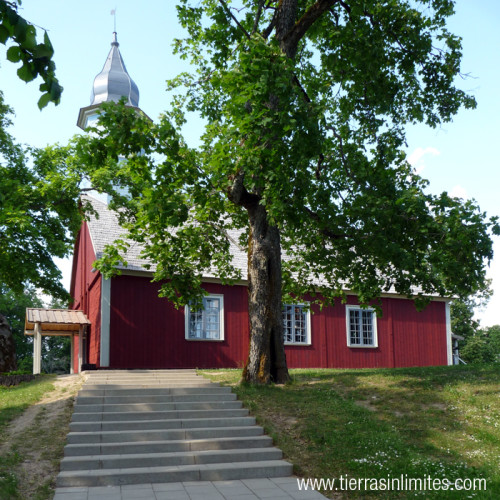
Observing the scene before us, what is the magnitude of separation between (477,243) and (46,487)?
29.7 feet

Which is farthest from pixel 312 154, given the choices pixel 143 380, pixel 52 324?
pixel 52 324

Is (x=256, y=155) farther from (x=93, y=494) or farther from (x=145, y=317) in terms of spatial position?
(x=145, y=317)

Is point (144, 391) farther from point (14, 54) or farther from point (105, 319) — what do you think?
point (14, 54)

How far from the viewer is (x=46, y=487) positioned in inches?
292

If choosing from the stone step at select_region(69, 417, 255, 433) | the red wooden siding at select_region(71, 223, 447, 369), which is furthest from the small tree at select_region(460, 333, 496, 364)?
the stone step at select_region(69, 417, 255, 433)

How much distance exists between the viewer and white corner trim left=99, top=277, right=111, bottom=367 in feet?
57.5

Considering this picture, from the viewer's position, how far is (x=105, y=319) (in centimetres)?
1778

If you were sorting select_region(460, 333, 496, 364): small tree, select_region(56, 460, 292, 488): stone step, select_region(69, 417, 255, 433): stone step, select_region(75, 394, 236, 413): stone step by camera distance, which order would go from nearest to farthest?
select_region(56, 460, 292, 488): stone step, select_region(69, 417, 255, 433): stone step, select_region(75, 394, 236, 413): stone step, select_region(460, 333, 496, 364): small tree

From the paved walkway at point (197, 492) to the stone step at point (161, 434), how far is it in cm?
161

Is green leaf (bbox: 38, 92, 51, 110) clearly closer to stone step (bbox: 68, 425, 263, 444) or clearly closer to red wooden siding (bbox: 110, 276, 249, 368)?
stone step (bbox: 68, 425, 263, 444)

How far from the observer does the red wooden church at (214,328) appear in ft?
59.5

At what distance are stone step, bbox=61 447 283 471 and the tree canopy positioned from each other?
3663 mm

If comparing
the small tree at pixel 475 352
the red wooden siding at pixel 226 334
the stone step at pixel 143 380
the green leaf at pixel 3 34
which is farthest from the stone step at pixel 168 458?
the small tree at pixel 475 352

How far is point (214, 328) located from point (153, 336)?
2.36 metres
